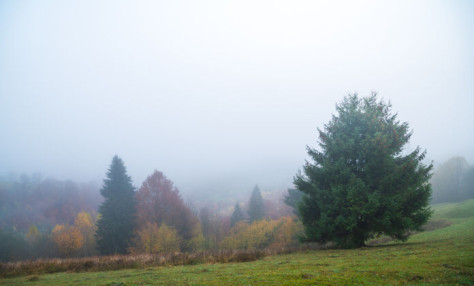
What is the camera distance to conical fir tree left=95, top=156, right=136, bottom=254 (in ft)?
121

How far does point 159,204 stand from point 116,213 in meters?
8.35

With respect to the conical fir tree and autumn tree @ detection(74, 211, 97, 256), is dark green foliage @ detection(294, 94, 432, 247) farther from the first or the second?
autumn tree @ detection(74, 211, 97, 256)

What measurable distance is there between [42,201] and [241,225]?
88.3m

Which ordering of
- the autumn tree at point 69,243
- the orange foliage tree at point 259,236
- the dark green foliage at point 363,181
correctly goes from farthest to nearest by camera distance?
the orange foliage tree at point 259,236
the autumn tree at point 69,243
the dark green foliage at point 363,181

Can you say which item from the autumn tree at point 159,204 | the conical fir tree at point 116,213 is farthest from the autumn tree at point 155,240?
the autumn tree at point 159,204

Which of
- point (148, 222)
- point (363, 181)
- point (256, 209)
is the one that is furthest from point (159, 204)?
point (363, 181)

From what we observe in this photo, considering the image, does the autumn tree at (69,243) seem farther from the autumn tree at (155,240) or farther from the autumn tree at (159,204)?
the autumn tree at (155,240)

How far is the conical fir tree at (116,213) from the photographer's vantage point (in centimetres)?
3703

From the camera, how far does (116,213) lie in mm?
37844

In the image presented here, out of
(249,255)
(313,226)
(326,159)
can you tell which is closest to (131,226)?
(249,255)

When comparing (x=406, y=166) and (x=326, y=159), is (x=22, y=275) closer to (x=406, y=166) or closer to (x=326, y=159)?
(x=326, y=159)

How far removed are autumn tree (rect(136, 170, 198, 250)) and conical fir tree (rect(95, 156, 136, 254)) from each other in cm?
341

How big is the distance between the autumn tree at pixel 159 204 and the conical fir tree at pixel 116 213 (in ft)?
11.2

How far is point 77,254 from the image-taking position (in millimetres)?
46219
